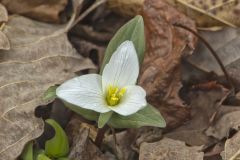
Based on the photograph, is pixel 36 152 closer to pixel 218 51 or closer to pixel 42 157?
pixel 42 157

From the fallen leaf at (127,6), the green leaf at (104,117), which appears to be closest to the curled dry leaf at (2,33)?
the fallen leaf at (127,6)

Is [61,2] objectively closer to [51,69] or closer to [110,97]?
[51,69]

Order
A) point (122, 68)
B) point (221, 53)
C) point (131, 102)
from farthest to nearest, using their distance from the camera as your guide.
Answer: point (221, 53)
point (122, 68)
point (131, 102)

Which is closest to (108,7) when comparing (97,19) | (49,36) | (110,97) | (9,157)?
(97,19)

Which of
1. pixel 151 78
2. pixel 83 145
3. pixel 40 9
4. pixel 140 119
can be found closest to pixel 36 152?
pixel 83 145

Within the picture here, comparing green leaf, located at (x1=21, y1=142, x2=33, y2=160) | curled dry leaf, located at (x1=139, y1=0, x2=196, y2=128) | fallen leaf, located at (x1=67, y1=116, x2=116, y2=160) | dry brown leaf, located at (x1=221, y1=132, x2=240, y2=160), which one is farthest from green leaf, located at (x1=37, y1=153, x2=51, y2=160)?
dry brown leaf, located at (x1=221, y1=132, x2=240, y2=160)

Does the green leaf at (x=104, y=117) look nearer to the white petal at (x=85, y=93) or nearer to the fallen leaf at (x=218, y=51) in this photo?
the white petal at (x=85, y=93)
